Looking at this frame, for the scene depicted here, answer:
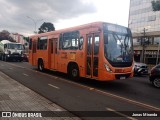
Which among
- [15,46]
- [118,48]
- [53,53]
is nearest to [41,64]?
[53,53]

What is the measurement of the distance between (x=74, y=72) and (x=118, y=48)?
3.35 metres

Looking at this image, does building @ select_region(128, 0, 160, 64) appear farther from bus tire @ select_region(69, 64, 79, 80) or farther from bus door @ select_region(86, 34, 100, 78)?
bus door @ select_region(86, 34, 100, 78)

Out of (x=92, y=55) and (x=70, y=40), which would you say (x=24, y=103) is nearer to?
(x=92, y=55)

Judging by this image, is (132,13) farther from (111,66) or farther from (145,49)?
(111,66)

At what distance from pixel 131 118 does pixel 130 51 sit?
20.0 feet

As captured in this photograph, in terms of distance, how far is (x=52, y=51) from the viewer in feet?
52.9

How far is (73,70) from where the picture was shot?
44.3 feet

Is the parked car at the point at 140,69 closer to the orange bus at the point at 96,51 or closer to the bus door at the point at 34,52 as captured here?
the orange bus at the point at 96,51

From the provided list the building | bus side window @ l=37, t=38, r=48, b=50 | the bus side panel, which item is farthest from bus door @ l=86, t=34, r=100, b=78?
the building

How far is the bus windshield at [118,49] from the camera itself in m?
11.0

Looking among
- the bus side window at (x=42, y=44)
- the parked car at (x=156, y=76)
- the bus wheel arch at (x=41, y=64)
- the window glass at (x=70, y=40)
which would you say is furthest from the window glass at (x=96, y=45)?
the bus wheel arch at (x=41, y=64)

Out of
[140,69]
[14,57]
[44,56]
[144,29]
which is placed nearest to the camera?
[44,56]

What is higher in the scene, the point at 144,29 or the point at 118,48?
the point at 144,29

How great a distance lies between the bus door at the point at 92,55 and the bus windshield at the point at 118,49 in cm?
56
